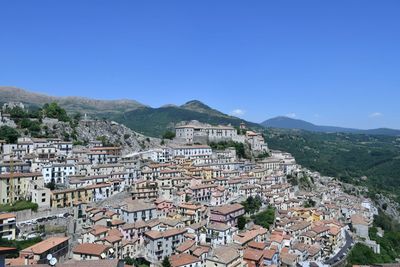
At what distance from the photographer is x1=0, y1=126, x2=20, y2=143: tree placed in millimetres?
52688

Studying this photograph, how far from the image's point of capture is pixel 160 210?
4356cm

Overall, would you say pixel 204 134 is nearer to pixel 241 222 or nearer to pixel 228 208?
pixel 228 208

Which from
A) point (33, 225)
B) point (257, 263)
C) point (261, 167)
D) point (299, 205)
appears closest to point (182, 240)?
point (257, 263)

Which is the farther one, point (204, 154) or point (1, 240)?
point (204, 154)

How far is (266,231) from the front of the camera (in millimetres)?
43094

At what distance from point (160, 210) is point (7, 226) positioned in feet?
53.2

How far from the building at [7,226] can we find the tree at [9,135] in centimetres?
2217

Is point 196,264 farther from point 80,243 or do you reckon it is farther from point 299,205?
point 299,205

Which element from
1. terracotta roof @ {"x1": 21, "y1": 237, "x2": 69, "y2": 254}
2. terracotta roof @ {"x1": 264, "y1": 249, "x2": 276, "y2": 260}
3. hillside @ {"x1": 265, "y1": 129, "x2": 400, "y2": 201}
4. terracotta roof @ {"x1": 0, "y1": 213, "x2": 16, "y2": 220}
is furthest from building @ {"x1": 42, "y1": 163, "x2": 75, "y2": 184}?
hillside @ {"x1": 265, "y1": 129, "x2": 400, "y2": 201}

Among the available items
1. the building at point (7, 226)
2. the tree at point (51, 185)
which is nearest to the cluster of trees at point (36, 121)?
the tree at point (51, 185)

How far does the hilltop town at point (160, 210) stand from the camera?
35000 mm

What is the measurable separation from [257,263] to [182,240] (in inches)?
304

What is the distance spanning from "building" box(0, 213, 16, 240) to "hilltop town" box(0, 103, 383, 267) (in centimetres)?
9

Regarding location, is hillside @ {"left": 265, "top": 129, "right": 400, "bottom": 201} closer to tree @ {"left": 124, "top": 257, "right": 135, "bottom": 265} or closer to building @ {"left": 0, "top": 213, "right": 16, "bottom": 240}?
tree @ {"left": 124, "top": 257, "right": 135, "bottom": 265}
